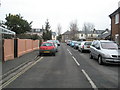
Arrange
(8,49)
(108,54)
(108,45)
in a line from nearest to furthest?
(108,54), (108,45), (8,49)

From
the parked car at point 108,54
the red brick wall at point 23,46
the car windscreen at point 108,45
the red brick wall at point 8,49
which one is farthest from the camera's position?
the red brick wall at point 23,46

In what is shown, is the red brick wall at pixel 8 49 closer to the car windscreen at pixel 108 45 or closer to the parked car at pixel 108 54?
the parked car at pixel 108 54

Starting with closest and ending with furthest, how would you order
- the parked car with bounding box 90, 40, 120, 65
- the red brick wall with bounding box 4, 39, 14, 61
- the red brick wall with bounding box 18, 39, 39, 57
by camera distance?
1. the parked car with bounding box 90, 40, 120, 65
2. the red brick wall with bounding box 4, 39, 14, 61
3. the red brick wall with bounding box 18, 39, 39, 57

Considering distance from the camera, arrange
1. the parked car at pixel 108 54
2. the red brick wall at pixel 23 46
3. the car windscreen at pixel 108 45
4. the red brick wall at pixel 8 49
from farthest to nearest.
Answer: the red brick wall at pixel 23 46, the red brick wall at pixel 8 49, the car windscreen at pixel 108 45, the parked car at pixel 108 54

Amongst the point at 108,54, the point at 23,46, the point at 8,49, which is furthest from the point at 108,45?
the point at 23,46

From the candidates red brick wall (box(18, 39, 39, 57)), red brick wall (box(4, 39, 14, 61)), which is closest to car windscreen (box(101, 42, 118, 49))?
red brick wall (box(4, 39, 14, 61))

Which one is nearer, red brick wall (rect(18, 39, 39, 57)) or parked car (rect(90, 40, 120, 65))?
parked car (rect(90, 40, 120, 65))

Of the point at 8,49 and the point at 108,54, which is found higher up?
the point at 8,49

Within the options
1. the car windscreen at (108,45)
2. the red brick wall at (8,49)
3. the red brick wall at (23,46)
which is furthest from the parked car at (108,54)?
the red brick wall at (23,46)

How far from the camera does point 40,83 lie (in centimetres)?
655

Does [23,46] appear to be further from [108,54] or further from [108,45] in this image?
[108,54]

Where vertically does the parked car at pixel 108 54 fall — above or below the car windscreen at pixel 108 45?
below

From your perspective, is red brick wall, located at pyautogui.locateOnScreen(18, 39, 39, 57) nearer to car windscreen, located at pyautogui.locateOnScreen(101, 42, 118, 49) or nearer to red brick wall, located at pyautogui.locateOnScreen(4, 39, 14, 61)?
red brick wall, located at pyautogui.locateOnScreen(4, 39, 14, 61)

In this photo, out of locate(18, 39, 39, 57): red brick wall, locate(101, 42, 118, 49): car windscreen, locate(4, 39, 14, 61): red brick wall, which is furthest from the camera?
locate(18, 39, 39, 57): red brick wall
